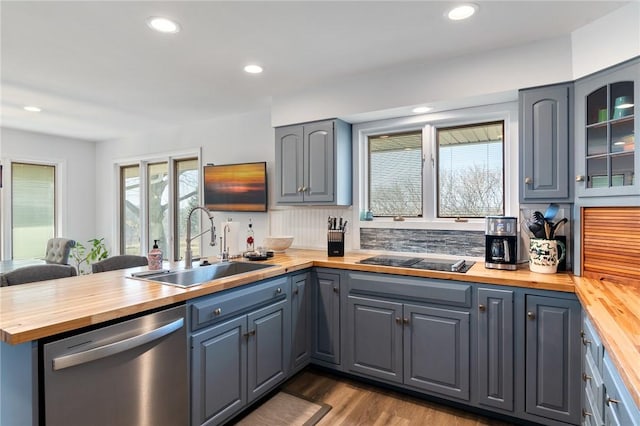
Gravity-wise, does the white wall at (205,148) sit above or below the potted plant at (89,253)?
above

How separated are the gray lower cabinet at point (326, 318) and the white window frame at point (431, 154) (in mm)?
674

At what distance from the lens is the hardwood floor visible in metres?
2.21

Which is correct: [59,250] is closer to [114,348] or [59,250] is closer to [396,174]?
[114,348]

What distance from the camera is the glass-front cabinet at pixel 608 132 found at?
6.01ft

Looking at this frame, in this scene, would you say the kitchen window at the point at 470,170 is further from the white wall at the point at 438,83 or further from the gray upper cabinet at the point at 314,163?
the gray upper cabinet at the point at 314,163

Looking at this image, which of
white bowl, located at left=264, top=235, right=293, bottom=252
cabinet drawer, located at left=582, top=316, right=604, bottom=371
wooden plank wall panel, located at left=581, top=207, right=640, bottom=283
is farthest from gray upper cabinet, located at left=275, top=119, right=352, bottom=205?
cabinet drawer, located at left=582, top=316, right=604, bottom=371

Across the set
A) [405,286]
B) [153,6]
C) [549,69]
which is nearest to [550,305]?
[405,286]

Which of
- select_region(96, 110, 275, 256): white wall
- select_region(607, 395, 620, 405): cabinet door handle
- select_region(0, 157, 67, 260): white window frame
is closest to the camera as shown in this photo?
select_region(607, 395, 620, 405): cabinet door handle

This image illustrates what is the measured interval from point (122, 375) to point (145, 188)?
13.2ft

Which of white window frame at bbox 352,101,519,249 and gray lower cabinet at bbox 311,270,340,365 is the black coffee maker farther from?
gray lower cabinet at bbox 311,270,340,365

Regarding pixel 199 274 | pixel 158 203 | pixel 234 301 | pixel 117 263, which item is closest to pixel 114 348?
pixel 234 301

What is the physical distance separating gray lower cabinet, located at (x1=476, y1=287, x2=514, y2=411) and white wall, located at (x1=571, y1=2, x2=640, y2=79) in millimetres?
1389

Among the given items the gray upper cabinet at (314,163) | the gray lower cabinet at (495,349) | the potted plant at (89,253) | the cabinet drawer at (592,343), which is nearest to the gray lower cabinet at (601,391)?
the cabinet drawer at (592,343)

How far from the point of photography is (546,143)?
7.35 feet
